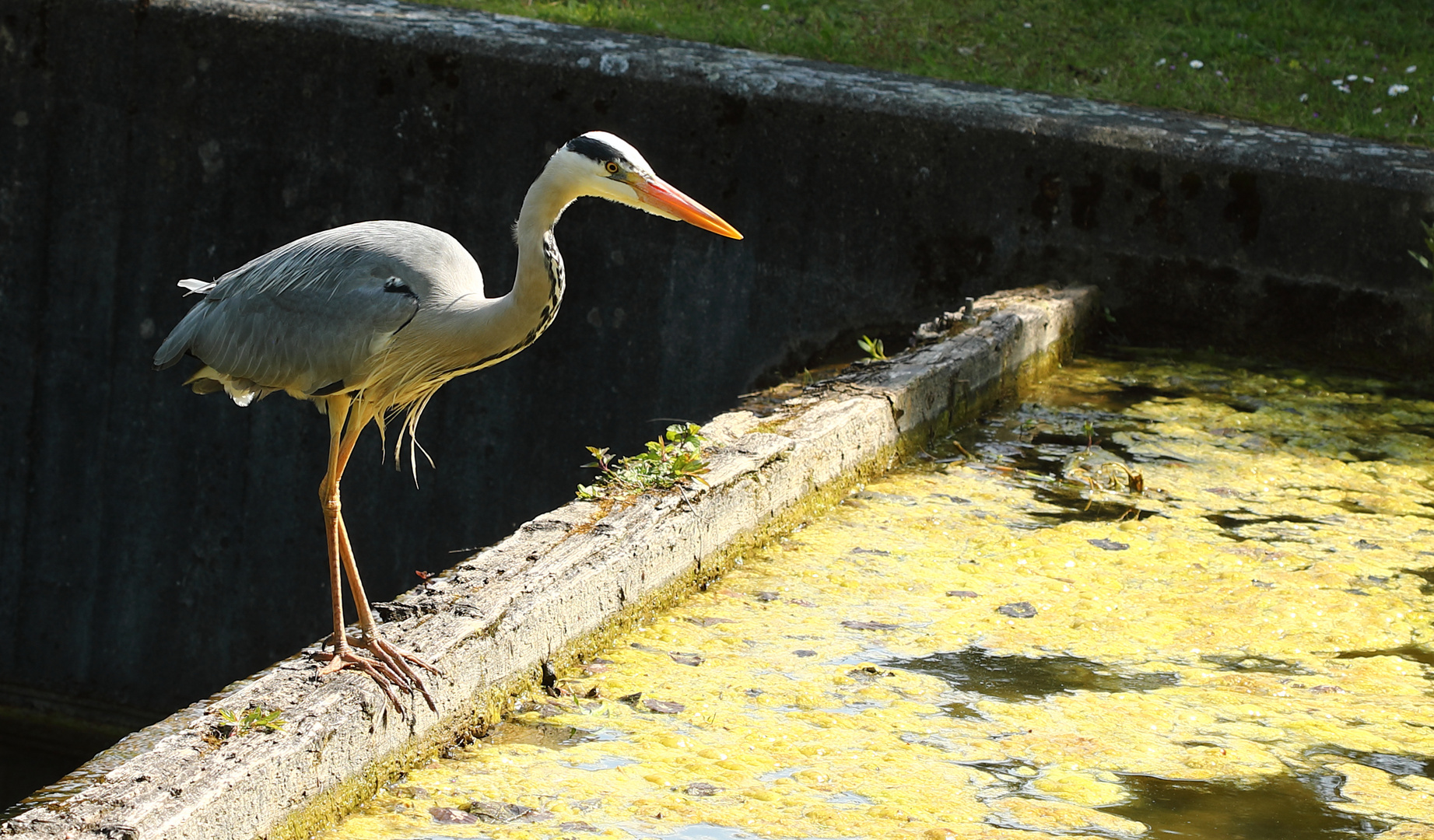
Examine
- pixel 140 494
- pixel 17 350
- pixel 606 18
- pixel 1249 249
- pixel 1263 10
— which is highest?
pixel 1263 10

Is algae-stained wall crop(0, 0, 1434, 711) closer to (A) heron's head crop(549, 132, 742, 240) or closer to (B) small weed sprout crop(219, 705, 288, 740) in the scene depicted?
(A) heron's head crop(549, 132, 742, 240)

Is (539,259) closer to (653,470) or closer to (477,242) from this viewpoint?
(653,470)

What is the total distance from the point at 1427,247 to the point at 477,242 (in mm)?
4612

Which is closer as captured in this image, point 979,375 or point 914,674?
point 914,674

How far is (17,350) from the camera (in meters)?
8.15

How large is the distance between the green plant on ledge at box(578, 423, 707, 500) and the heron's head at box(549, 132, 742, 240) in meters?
0.87

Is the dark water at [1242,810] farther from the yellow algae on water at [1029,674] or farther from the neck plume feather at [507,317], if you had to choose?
the neck plume feather at [507,317]

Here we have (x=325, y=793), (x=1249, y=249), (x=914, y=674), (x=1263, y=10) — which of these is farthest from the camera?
(x=1263, y=10)

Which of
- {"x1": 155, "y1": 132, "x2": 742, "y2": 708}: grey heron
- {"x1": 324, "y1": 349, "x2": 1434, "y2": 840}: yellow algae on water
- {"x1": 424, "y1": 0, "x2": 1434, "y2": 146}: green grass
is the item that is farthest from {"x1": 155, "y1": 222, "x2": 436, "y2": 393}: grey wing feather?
{"x1": 424, "y1": 0, "x2": 1434, "y2": 146}: green grass

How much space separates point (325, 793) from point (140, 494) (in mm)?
5881

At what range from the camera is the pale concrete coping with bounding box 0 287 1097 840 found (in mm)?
2564

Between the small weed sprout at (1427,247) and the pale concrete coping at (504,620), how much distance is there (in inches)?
87.7

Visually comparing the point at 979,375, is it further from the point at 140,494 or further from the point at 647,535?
the point at 140,494

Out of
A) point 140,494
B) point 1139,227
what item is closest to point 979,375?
point 1139,227
